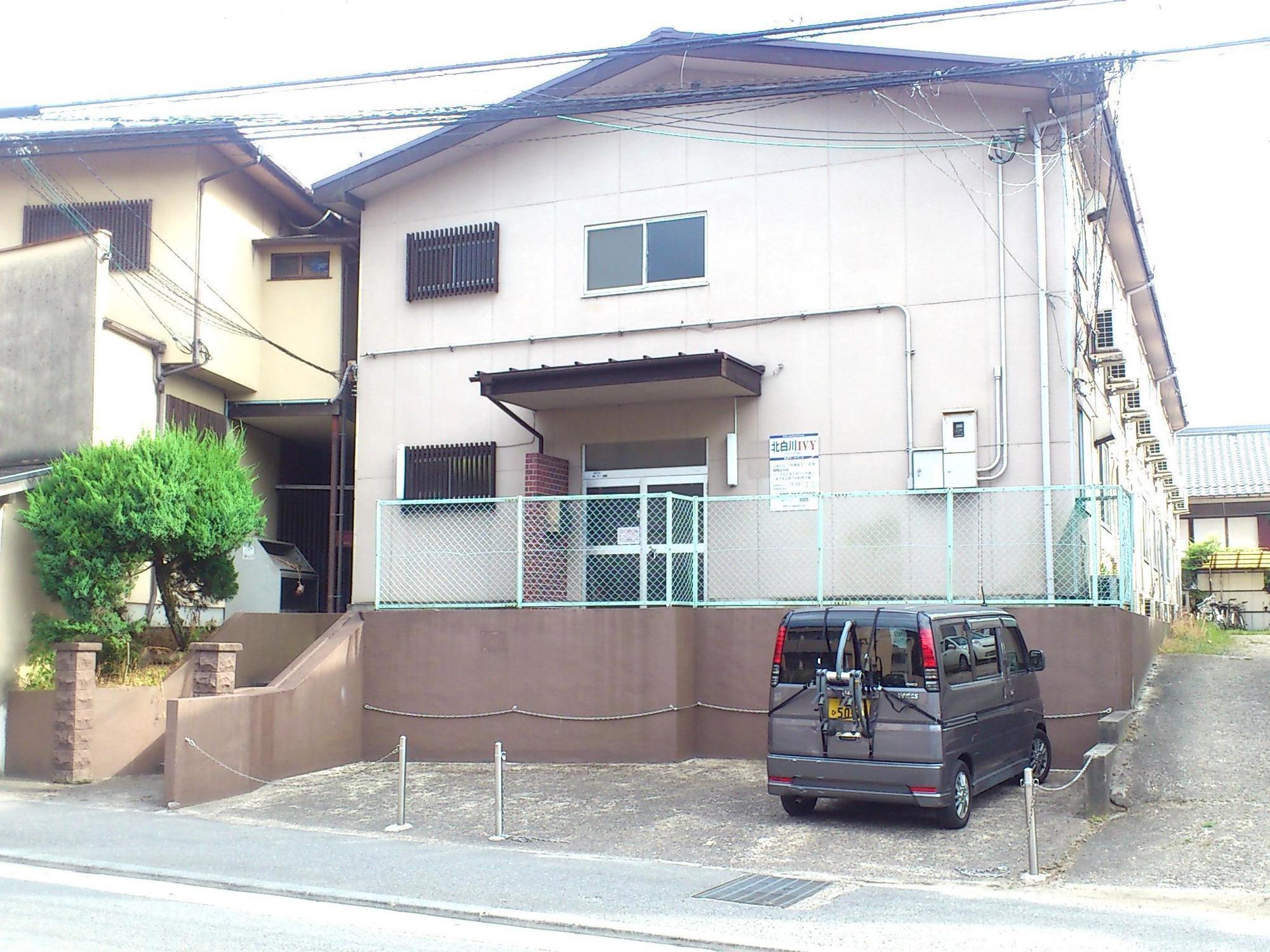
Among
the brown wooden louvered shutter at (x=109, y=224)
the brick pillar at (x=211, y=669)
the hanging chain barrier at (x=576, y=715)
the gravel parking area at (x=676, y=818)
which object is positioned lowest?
the gravel parking area at (x=676, y=818)

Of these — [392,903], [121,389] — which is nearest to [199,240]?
[121,389]

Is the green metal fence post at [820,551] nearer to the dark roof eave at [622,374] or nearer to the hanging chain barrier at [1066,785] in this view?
the dark roof eave at [622,374]

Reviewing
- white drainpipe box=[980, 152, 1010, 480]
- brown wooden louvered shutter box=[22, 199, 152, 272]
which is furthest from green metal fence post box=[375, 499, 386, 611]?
white drainpipe box=[980, 152, 1010, 480]

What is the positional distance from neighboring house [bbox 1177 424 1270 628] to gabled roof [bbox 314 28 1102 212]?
20226 millimetres

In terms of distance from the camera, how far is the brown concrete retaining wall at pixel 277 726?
40.9 ft

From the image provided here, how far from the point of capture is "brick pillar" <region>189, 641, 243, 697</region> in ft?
44.4

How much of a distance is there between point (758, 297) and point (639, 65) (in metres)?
3.64

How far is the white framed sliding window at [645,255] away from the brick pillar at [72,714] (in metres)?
7.97

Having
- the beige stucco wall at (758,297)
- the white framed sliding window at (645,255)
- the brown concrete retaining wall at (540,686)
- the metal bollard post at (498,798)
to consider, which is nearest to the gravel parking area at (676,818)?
the metal bollard post at (498,798)

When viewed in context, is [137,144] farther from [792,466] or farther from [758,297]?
[792,466]

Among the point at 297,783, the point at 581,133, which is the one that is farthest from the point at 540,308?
the point at 297,783

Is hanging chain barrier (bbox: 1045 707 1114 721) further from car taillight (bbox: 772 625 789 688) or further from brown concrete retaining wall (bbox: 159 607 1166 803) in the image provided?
car taillight (bbox: 772 625 789 688)

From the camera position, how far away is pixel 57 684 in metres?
13.9

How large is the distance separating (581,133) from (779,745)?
10028mm
